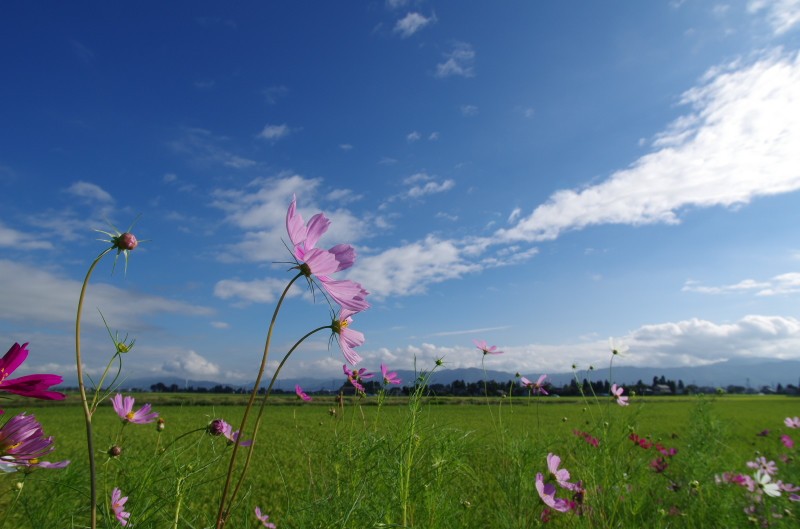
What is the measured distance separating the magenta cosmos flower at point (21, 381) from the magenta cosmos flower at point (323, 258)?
0.40 m

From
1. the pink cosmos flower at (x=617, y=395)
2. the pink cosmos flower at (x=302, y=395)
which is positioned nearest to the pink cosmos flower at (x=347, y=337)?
the pink cosmos flower at (x=302, y=395)

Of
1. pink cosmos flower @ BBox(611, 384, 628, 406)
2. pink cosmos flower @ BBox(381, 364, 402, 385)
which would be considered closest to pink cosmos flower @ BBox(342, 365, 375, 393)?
pink cosmos flower @ BBox(381, 364, 402, 385)

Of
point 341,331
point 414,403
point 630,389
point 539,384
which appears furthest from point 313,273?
point 630,389

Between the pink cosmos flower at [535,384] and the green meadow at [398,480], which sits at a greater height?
the pink cosmos flower at [535,384]

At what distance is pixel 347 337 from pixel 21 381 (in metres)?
0.52

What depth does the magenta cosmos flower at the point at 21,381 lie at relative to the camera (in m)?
0.63

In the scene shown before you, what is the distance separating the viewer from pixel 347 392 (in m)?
2.05

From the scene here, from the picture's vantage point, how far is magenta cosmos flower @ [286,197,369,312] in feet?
2.71

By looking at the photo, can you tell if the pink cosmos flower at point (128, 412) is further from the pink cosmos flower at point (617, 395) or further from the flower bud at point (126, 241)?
the pink cosmos flower at point (617, 395)

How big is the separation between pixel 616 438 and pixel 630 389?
0.94 metres

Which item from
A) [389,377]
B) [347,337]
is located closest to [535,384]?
[389,377]

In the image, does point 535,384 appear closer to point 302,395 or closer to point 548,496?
point 548,496

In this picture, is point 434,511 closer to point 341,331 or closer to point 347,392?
point 347,392

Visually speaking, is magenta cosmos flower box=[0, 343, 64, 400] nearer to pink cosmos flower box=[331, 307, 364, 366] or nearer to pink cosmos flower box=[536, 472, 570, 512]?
pink cosmos flower box=[331, 307, 364, 366]
